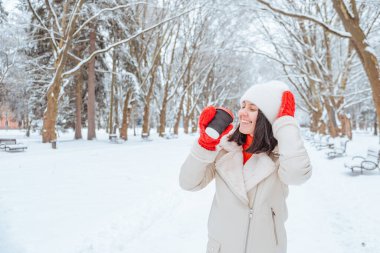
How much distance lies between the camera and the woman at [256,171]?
71.8 inches

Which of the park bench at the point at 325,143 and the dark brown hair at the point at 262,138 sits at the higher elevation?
the dark brown hair at the point at 262,138

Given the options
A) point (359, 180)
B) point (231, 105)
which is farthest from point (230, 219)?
point (231, 105)

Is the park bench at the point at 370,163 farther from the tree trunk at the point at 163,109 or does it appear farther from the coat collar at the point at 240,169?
the tree trunk at the point at 163,109

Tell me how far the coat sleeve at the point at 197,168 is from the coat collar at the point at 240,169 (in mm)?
109

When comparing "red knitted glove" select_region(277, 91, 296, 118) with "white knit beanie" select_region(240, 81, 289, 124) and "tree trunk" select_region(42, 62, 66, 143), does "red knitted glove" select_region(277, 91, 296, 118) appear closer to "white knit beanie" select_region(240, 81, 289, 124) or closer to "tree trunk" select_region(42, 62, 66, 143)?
"white knit beanie" select_region(240, 81, 289, 124)

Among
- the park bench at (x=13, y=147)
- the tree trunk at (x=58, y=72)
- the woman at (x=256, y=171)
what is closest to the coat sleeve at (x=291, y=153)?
the woman at (x=256, y=171)

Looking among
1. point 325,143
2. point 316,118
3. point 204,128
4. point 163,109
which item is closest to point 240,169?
point 204,128

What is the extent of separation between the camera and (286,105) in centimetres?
188

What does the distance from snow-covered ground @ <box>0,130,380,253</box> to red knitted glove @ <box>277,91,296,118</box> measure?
113 inches

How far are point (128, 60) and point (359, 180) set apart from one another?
1729 cm

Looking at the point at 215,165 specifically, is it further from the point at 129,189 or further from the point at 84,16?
the point at 84,16

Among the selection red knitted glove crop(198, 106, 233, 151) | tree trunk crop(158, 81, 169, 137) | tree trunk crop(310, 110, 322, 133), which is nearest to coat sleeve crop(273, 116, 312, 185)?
red knitted glove crop(198, 106, 233, 151)

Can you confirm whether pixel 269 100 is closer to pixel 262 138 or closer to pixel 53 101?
pixel 262 138

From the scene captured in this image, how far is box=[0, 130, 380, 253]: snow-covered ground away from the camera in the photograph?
405 cm
